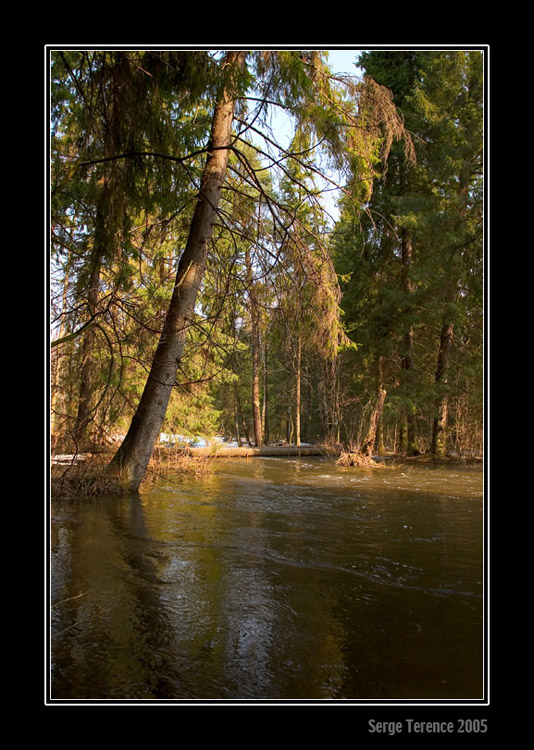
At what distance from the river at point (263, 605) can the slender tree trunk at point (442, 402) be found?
36.6 feet

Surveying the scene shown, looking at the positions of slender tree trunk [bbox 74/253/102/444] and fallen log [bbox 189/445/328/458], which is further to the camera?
fallen log [bbox 189/445/328/458]

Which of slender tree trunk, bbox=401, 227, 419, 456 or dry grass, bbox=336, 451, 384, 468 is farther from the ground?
slender tree trunk, bbox=401, 227, 419, 456

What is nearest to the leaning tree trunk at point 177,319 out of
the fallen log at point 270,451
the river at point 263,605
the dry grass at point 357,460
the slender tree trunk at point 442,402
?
the river at point 263,605

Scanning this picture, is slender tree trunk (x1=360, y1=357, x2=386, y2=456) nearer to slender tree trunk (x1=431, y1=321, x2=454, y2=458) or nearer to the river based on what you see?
slender tree trunk (x1=431, y1=321, x2=454, y2=458)

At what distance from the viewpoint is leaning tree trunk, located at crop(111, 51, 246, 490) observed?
8.34 metres

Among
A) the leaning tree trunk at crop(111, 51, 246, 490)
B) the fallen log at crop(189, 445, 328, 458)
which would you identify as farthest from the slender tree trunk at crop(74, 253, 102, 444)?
the fallen log at crop(189, 445, 328, 458)

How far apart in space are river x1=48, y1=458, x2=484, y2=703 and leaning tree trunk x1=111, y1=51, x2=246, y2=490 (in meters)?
1.46

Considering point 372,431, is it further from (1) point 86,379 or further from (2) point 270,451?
(1) point 86,379

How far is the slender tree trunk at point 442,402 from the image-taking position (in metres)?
17.8

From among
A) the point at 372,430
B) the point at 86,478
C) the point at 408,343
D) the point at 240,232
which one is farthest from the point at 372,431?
the point at 86,478

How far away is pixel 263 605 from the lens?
342cm

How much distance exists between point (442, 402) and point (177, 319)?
12.7 metres
